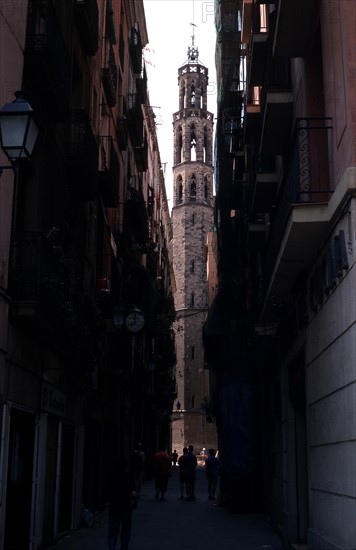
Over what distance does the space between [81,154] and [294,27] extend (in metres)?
5.49

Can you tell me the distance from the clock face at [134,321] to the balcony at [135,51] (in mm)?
11860

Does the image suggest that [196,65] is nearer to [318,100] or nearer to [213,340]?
[213,340]

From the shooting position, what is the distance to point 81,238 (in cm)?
1630

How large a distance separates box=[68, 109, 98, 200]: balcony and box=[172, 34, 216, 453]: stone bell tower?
62.2 meters

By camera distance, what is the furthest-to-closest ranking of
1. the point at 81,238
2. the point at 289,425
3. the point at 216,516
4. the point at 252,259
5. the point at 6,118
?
1. the point at 252,259
2. the point at 216,516
3. the point at 81,238
4. the point at 289,425
5. the point at 6,118

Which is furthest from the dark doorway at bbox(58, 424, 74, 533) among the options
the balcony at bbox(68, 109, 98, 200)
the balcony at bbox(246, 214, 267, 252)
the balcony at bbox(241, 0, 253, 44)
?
the balcony at bbox(241, 0, 253, 44)

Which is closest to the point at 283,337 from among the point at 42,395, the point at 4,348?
the point at 42,395

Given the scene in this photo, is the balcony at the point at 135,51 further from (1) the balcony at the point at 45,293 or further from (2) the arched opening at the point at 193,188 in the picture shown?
(2) the arched opening at the point at 193,188

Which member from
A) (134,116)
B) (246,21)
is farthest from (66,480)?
(134,116)

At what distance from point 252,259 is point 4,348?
11.5 meters

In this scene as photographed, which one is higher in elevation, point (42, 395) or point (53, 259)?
point (53, 259)

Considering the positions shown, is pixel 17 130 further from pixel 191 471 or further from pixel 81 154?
pixel 191 471

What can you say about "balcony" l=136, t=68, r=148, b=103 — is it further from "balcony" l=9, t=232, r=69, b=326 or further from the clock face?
"balcony" l=9, t=232, r=69, b=326

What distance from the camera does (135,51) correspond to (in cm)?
2666
